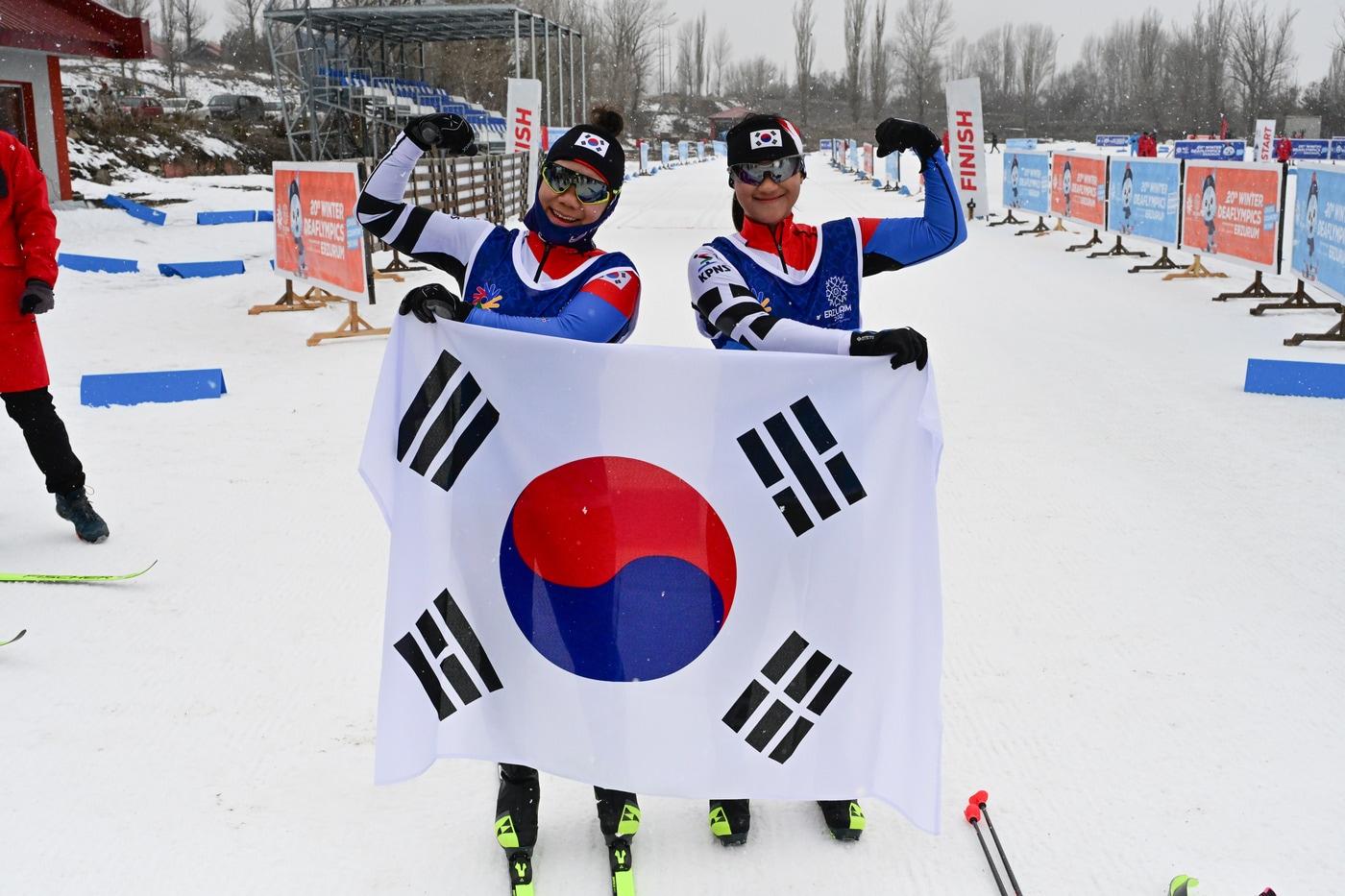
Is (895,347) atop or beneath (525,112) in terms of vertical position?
beneath

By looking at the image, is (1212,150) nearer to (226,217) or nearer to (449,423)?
(226,217)

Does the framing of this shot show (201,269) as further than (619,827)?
Yes

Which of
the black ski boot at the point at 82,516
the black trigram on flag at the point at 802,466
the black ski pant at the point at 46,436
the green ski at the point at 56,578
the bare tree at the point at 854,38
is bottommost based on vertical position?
the green ski at the point at 56,578

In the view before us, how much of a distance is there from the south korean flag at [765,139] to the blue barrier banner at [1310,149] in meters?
37.7

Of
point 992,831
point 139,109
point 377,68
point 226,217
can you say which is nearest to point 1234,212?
point 992,831

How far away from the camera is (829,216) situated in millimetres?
24203

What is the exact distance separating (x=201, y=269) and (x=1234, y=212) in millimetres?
12785

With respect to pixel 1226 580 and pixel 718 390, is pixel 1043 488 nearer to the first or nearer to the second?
pixel 1226 580

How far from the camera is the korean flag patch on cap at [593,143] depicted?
304cm

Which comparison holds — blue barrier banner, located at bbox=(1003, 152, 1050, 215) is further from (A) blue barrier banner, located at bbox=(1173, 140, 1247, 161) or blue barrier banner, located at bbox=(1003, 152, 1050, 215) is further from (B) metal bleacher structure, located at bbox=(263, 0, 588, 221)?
(A) blue barrier banner, located at bbox=(1173, 140, 1247, 161)

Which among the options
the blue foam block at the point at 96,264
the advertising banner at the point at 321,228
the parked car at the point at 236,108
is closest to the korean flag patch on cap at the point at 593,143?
the advertising banner at the point at 321,228

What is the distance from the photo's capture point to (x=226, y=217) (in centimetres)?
2403

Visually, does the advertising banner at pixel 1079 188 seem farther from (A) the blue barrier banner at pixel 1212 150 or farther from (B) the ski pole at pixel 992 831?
(A) the blue barrier banner at pixel 1212 150

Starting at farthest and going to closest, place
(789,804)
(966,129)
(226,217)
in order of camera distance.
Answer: (226,217), (966,129), (789,804)
